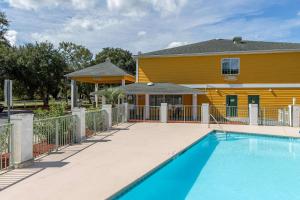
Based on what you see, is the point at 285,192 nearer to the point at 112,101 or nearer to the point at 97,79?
the point at 112,101

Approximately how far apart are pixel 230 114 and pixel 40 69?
2619 cm

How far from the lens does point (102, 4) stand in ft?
62.9

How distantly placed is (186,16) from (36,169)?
696 inches

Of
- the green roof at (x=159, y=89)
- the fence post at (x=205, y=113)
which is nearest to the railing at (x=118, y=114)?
the green roof at (x=159, y=89)

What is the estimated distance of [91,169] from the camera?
866cm

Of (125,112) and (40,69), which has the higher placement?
(40,69)

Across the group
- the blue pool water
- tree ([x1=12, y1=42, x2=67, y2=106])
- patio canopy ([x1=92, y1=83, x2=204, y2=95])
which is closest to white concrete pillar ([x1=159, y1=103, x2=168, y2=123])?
patio canopy ([x1=92, y1=83, x2=204, y2=95])

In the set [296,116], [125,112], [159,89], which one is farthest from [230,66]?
[125,112]

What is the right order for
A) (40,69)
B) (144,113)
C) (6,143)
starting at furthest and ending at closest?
(40,69)
(144,113)
(6,143)

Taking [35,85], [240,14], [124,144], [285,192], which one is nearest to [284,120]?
[240,14]

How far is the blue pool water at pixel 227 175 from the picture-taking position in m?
7.82

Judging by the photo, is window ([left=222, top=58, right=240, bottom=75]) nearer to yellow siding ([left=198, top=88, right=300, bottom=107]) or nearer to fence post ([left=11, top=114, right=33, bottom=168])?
yellow siding ([left=198, top=88, right=300, bottom=107])

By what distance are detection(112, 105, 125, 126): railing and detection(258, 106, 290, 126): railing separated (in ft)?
30.0

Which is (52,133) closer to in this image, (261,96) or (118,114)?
(118,114)
